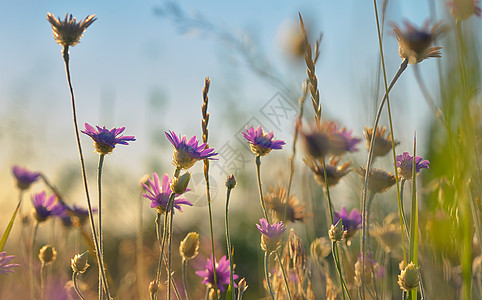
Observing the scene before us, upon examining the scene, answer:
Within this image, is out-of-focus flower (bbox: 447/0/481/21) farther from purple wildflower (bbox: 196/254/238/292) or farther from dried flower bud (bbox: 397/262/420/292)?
purple wildflower (bbox: 196/254/238/292)

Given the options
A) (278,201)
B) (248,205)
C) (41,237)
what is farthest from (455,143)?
(41,237)

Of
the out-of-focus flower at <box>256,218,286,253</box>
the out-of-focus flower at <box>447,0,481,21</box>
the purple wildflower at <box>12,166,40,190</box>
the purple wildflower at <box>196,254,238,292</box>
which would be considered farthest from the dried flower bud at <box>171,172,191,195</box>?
the purple wildflower at <box>12,166,40,190</box>

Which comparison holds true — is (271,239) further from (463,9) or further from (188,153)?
(463,9)

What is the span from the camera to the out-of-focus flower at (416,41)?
31.4 inches

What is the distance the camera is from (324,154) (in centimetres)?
86

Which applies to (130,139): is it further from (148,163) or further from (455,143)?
(148,163)

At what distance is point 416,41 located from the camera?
31.4 inches

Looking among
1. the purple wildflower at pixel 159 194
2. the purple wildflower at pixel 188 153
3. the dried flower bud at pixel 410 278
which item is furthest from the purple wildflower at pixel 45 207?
the dried flower bud at pixel 410 278

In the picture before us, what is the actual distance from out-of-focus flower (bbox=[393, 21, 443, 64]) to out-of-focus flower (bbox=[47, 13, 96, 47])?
0.55m

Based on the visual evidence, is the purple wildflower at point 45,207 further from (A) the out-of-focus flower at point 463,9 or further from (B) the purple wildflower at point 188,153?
(A) the out-of-focus flower at point 463,9

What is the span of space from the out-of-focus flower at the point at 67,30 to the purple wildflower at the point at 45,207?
2.00 feet

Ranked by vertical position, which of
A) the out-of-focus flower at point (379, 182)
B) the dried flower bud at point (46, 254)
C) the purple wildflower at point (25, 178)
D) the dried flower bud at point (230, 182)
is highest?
the purple wildflower at point (25, 178)

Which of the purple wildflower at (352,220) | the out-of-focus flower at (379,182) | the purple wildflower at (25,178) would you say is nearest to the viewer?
the out-of-focus flower at (379,182)

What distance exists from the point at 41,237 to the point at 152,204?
2.67 metres
